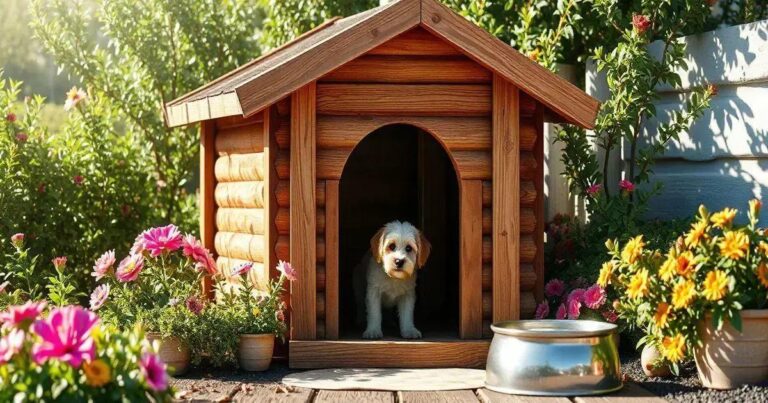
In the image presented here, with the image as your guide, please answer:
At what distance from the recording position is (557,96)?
22.0 feet

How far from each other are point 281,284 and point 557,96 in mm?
1951

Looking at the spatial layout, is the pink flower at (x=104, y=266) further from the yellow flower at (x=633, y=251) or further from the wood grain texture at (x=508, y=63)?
the yellow flower at (x=633, y=251)

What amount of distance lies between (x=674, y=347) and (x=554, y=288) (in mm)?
1694

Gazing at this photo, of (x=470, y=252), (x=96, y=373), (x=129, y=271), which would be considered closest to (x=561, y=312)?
(x=470, y=252)

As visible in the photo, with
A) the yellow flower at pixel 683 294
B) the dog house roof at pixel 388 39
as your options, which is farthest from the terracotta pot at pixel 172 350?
the yellow flower at pixel 683 294

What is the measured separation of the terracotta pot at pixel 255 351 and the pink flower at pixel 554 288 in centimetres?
193

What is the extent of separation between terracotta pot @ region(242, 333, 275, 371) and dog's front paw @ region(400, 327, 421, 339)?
0.89 meters

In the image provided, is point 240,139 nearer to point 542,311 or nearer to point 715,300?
point 542,311

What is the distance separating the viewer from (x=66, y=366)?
415cm

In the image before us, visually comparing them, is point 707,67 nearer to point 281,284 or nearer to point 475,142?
point 475,142

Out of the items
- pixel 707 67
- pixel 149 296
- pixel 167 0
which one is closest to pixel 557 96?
→ pixel 707 67

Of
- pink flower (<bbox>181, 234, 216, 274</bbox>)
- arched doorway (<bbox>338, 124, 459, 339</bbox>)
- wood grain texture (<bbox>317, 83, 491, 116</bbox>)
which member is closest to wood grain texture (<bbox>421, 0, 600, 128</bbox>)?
wood grain texture (<bbox>317, 83, 491, 116</bbox>)

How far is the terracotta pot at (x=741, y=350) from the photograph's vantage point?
18.8 feet

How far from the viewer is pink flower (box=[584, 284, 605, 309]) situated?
676cm
